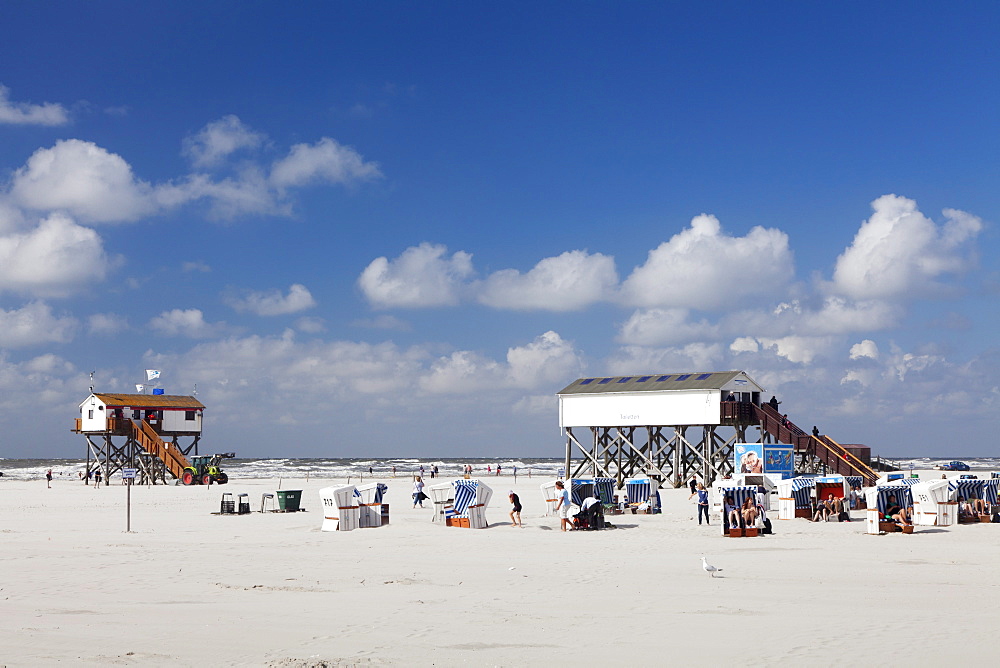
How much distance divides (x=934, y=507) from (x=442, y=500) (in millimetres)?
12935

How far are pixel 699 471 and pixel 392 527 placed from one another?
25726mm

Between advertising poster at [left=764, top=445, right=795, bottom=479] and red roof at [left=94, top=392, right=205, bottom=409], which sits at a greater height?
red roof at [left=94, top=392, right=205, bottom=409]

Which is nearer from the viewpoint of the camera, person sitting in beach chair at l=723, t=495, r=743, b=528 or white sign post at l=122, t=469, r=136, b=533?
person sitting in beach chair at l=723, t=495, r=743, b=528

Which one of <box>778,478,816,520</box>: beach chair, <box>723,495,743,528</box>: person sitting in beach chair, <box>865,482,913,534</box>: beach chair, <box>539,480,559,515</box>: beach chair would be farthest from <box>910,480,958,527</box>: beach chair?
<box>539,480,559,515</box>: beach chair

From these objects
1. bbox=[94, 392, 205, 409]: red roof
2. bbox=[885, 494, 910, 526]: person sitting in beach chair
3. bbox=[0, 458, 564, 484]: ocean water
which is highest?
bbox=[94, 392, 205, 409]: red roof

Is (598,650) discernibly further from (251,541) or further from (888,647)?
(251,541)

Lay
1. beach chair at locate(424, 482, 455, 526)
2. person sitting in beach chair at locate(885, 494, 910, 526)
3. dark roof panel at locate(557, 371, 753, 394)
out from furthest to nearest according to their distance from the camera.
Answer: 1. dark roof panel at locate(557, 371, 753, 394)
2. beach chair at locate(424, 482, 455, 526)
3. person sitting in beach chair at locate(885, 494, 910, 526)

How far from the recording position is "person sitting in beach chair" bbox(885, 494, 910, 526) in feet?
70.6

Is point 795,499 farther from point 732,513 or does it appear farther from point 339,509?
point 339,509

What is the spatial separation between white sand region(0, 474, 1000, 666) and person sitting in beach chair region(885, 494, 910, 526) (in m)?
0.47

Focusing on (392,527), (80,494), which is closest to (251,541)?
(392,527)

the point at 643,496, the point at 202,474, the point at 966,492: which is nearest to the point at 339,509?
the point at 643,496

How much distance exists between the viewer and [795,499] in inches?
987

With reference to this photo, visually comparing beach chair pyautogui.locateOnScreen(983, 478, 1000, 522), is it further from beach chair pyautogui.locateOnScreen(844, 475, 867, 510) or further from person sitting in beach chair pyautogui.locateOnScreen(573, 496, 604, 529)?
person sitting in beach chair pyautogui.locateOnScreen(573, 496, 604, 529)
